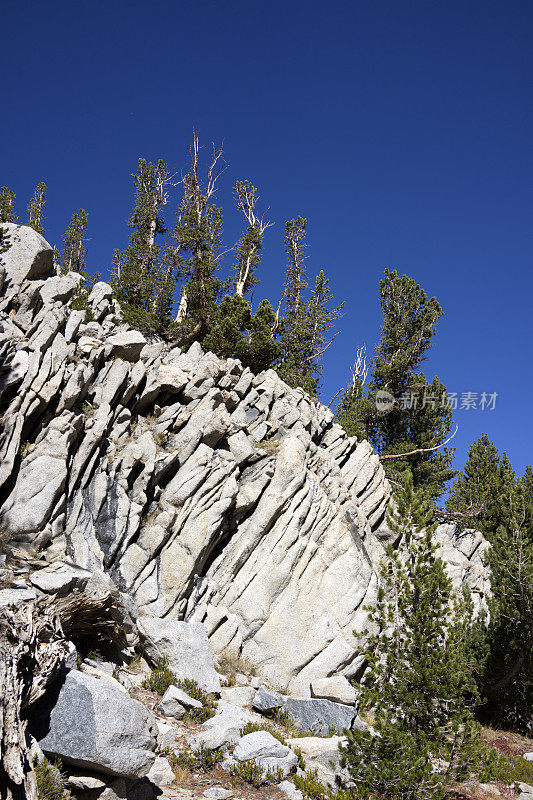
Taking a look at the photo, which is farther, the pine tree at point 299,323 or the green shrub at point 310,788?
the pine tree at point 299,323

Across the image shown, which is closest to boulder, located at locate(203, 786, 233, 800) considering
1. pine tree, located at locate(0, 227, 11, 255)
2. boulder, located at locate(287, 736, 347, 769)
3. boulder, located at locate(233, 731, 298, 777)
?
boulder, located at locate(233, 731, 298, 777)

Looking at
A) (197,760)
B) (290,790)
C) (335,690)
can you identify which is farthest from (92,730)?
(335,690)

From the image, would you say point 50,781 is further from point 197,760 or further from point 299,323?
point 299,323

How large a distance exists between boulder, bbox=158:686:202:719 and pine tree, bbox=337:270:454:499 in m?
24.5

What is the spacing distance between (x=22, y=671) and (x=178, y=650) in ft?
26.3

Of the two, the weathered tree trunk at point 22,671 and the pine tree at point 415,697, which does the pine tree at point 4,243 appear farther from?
the pine tree at point 415,697

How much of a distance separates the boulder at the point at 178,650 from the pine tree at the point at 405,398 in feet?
72.9

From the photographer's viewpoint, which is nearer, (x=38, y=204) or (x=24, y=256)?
(x=24, y=256)

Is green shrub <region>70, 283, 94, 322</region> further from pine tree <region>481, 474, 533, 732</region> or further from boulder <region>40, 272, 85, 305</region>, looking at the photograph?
pine tree <region>481, 474, 533, 732</region>

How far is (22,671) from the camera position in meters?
8.48

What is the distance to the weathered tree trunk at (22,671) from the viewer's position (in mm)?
7207

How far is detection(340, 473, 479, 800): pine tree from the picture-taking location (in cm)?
1216

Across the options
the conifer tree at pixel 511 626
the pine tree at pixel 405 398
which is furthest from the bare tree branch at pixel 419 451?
the conifer tree at pixel 511 626

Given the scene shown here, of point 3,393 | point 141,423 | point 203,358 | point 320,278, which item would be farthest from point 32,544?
point 320,278
